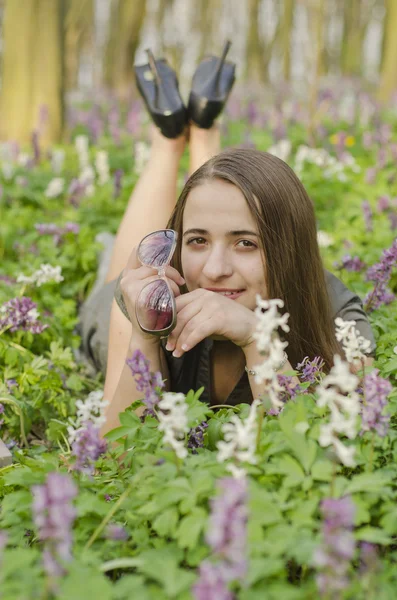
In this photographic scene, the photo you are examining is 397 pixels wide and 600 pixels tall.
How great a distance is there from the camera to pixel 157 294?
2.56 meters

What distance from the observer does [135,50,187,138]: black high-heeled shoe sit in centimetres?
501

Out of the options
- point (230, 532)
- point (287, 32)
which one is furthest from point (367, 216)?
point (287, 32)

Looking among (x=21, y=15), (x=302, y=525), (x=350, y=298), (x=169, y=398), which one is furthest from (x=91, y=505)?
(x=21, y=15)

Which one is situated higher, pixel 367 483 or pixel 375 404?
pixel 375 404

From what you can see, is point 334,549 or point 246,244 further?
point 246,244

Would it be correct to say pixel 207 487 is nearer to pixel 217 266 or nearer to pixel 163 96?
pixel 217 266

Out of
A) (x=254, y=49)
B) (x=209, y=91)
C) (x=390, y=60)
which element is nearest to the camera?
(x=209, y=91)

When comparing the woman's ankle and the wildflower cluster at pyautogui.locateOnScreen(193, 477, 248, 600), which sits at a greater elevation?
the woman's ankle

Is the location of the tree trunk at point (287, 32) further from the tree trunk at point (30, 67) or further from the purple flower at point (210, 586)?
the purple flower at point (210, 586)

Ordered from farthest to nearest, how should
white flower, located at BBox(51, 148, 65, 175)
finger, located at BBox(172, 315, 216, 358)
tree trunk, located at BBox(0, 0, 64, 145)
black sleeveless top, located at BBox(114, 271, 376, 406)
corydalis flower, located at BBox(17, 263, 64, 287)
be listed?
tree trunk, located at BBox(0, 0, 64, 145)
white flower, located at BBox(51, 148, 65, 175)
corydalis flower, located at BBox(17, 263, 64, 287)
black sleeveless top, located at BBox(114, 271, 376, 406)
finger, located at BBox(172, 315, 216, 358)

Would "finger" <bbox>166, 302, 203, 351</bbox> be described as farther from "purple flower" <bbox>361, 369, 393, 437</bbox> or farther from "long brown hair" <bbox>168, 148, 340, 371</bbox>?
"purple flower" <bbox>361, 369, 393, 437</bbox>

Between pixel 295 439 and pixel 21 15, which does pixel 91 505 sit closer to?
pixel 295 439

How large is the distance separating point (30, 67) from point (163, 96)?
5.39 metres

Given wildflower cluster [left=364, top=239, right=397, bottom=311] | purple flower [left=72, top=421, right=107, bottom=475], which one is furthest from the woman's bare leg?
purple flower [left=72, top=421, right=107, bottom=475]
